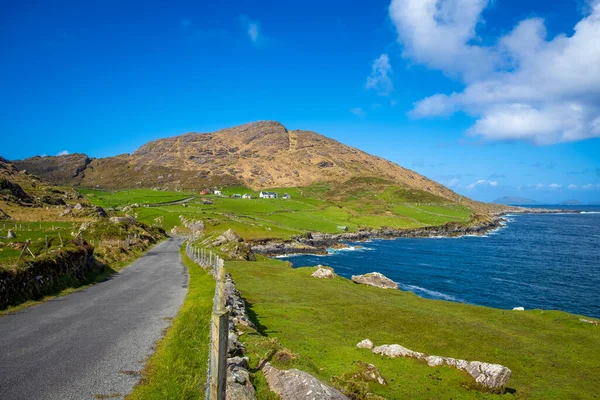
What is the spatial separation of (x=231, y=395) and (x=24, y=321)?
16.6m

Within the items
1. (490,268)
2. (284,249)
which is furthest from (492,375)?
(284,249)

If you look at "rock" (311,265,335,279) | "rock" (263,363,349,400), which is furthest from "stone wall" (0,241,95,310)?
"rock" (311,265,335,279)

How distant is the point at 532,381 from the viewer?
18438 millimetres

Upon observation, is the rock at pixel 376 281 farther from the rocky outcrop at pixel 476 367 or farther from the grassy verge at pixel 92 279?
the grassy verge at pixel 92 279

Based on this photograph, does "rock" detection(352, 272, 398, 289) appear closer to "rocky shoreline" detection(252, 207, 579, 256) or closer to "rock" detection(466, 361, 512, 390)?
"rock" detection(466, 361, 512, 390)

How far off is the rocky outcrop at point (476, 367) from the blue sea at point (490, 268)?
4609 cm

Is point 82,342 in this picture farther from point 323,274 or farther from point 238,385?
point 323,274

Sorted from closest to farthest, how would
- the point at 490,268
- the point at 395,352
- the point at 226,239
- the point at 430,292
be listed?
the point at 395,352, the point at 430,292, the point at 226,239, the point at 490,268

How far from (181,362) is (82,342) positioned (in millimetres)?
6148

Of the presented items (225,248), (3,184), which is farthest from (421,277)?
(3,184)

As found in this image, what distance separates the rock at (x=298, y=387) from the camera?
11.3 metres

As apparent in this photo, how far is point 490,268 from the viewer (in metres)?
91.9

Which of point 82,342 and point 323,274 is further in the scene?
point 323,274

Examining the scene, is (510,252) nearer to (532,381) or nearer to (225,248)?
(225,248)
